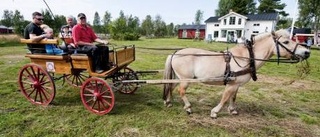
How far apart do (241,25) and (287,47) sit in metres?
36.4

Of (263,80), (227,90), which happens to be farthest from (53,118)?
(263,80)

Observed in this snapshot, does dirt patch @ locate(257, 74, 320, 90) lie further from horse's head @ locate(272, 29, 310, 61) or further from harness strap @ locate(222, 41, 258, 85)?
harness strap @ locate(222, 41, 258, 85)

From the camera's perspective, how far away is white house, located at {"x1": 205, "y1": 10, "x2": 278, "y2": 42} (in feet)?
117

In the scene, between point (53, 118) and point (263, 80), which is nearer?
point (53, 118)

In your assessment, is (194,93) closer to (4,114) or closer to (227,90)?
(227,90)

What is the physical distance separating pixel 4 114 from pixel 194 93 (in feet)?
15.4

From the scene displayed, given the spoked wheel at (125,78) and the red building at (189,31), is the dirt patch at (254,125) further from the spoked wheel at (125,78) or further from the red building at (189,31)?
the red building at (189,31)

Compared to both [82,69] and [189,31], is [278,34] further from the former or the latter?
[189,31]

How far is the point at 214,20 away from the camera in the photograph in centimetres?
4103

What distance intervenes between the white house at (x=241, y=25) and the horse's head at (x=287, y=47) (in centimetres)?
3301

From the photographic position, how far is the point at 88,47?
14.2 feet

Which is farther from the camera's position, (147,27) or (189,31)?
(147,27)

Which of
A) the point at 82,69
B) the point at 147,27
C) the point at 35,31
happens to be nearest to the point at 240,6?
the point at 147,27

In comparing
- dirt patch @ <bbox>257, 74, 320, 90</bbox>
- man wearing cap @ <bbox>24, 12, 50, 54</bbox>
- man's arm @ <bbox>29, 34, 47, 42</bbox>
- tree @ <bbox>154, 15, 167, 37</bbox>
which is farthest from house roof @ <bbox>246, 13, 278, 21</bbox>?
man's arm @ <bbox>29, 34, 47, 42</bbox>
